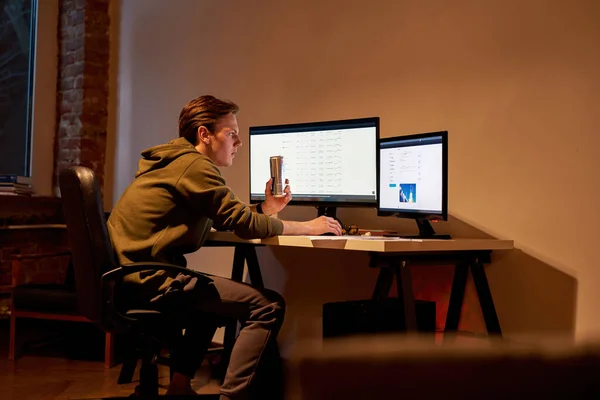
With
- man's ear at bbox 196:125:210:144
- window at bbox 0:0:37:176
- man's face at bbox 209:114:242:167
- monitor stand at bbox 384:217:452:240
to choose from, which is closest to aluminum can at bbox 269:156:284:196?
man's face at bbox 209:114:242:167

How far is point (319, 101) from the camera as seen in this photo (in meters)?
3.50

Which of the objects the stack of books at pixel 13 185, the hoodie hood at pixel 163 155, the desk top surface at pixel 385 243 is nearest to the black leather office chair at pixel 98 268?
the hoodie hood at pixel 163 155

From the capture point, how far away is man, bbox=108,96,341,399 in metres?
2.33

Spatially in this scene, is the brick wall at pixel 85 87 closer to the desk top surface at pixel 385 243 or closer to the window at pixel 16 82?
the window at pixel 16 82

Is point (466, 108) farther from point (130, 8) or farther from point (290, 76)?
point (130, 8)

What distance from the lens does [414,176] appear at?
8.93 feet

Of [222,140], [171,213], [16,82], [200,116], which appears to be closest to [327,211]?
[222,140]

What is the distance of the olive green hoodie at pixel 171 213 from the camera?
7.76 feet

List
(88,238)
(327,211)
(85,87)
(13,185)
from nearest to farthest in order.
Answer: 1. (88,238)
2. (327,211)
3. (13,185)
4. (85,87)

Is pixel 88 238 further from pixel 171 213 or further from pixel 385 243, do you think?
pixel 385 243

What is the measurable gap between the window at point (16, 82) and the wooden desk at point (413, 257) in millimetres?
2559

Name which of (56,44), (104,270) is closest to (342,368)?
(104,270)

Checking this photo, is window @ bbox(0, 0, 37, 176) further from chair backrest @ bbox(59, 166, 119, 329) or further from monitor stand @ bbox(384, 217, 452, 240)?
monitor stand @ bbox(384, 217, 452, 240)

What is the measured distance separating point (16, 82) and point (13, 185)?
2.91ft
